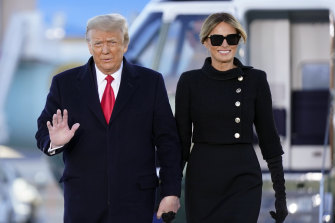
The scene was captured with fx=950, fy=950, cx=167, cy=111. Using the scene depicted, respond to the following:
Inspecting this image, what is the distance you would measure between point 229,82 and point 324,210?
9.31 ft

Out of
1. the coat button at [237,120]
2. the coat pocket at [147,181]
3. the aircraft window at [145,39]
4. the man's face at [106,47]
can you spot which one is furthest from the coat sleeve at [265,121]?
the aircraft window at [145,39]

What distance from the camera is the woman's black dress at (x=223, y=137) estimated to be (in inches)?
155

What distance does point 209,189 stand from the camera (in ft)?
13.0

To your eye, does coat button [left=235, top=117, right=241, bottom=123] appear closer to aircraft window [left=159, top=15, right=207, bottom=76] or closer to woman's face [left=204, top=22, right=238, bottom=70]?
woman's face [left=204, top=22, right=238, bottom=70]

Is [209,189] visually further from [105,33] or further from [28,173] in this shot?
[28,173]

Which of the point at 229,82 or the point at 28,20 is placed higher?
the point at 28,20

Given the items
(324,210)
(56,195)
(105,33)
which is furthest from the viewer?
(56,195)

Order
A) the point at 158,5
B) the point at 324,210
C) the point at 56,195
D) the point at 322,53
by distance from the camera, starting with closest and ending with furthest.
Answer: the point at 324,210 < the point at 158,5 < the point at 322,53 < the point at 56,195

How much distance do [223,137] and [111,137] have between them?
1.55ft

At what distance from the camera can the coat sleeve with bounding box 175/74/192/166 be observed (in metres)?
4.02

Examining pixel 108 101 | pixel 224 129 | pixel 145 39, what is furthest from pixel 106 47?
pixel 145 39

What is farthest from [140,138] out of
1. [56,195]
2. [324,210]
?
[56,195]

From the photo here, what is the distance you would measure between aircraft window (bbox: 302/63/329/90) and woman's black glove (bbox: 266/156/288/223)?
14.9ft

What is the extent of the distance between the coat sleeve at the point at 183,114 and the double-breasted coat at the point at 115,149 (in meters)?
0.06
